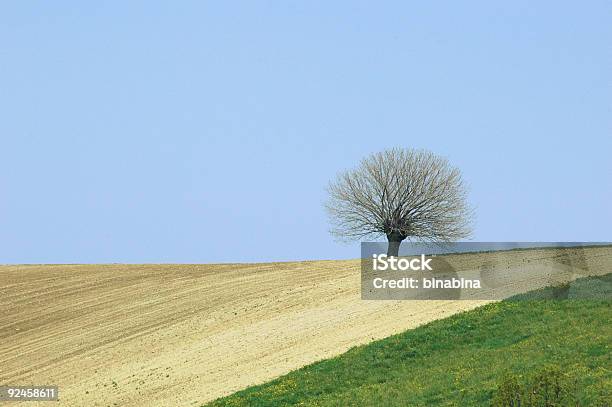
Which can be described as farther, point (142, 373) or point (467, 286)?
point (467, 286)

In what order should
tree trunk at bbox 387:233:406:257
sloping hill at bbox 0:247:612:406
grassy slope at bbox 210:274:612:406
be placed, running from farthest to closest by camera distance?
1. tree trunk at bbox 387:233:406:257
2. sloping hill at bbox 0:247:612:406
3. grassy slope at bbox 210:274:612:406

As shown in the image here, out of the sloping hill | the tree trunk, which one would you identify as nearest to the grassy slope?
the sloping hill

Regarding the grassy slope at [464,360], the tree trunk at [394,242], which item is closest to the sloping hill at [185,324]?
the grassy slope at [464,360]

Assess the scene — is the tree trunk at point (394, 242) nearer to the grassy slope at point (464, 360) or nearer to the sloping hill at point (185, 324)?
the sloping hill at point (185, 324)

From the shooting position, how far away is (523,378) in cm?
2466

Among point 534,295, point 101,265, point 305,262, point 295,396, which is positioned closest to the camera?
point 295,396

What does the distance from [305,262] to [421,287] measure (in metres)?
12.5

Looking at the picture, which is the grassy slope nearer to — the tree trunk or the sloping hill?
the sloping hill

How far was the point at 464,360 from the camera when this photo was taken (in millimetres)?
28453

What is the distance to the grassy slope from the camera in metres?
25.6

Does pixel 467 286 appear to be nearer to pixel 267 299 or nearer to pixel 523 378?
pixel 267 299

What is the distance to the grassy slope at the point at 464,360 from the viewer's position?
1007 inches

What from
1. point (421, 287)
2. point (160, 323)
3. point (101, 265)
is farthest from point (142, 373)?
point (101, 265)

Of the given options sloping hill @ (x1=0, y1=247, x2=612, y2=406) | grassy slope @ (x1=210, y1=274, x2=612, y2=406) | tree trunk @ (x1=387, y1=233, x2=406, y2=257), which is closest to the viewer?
grassy slope @ (x1=210, y1=274, x2=612, y2=406)
